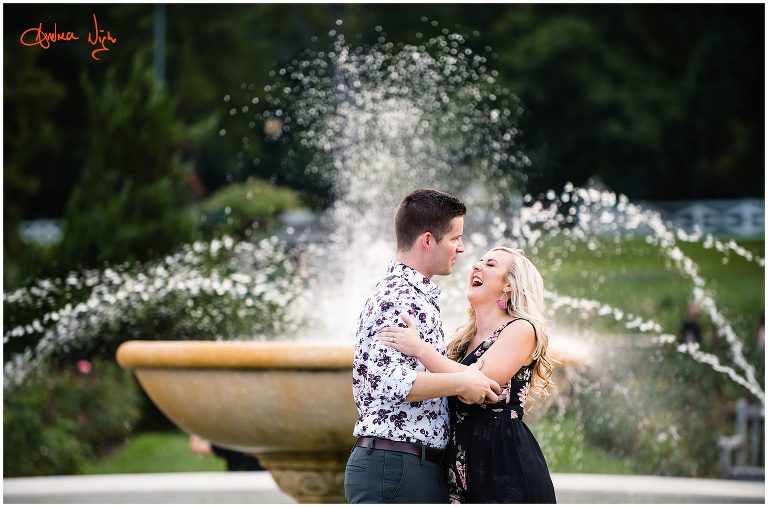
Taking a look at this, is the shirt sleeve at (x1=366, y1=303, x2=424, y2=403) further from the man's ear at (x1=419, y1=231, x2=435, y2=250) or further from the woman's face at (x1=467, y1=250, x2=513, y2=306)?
the woman's face at (x1=467, y1=250, x2=513, y2=306)

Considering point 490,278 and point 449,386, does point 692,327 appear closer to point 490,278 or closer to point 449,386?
point 490,278

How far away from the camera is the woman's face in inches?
146

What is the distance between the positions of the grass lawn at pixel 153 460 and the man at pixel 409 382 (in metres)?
7.29

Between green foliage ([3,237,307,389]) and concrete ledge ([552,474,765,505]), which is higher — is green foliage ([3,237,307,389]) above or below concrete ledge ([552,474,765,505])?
above

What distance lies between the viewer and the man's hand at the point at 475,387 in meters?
3.35

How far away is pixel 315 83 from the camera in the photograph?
12.0 meters

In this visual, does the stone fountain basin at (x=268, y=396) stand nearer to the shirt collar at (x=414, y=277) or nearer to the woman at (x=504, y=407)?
the woman at (x=504, y=407)

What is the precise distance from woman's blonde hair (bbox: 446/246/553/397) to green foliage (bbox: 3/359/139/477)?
256 inches

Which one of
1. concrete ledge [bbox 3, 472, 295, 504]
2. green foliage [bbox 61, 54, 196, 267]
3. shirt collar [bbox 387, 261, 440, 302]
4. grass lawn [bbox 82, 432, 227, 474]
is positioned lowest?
grass lawn [bbox 82, 432, 227, 474]

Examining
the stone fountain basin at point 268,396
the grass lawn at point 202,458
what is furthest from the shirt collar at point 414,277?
the grass lawn at point 202,458

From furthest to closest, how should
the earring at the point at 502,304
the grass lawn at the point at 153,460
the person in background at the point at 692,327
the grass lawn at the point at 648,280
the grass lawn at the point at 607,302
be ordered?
the grass lawn at the point at 648,280
the person in background at the point at 692,327
the grass lawn at the point at 153,460
the grass lawn at the point at 607,302
the earring at the point at 502,304

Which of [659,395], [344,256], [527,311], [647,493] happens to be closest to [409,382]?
[527,311]

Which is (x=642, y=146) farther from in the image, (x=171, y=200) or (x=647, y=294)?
(x=171, y=200)

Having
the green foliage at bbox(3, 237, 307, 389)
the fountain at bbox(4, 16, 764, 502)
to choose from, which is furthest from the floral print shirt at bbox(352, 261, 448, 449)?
A: the green foliage at bbox(3, 237, 307, 389)
